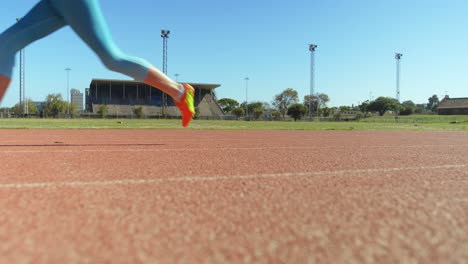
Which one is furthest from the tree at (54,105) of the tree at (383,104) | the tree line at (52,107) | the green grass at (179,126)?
the tree at (383,104)

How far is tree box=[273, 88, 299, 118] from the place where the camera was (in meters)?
90.7

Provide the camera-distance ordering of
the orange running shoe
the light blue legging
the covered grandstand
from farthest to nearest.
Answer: the covered grandstand → the orange running shoe → the light blue legging

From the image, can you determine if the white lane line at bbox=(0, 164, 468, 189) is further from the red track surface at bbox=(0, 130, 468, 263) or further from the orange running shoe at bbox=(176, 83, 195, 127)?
the orange running shoe at bbox=(176, 83, 195, 127)

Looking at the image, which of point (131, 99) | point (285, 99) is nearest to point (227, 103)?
point (285, 99)

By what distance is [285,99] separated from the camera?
9138cm

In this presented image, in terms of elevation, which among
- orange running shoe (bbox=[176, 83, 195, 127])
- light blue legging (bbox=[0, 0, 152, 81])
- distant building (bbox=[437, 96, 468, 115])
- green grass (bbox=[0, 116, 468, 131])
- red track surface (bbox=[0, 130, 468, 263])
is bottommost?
red track surface (bbox=[0, 130, 468, 263])

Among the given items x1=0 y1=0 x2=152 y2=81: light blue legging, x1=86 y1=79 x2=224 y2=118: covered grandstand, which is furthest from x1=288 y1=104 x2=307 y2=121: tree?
x1=0 y1=0 x2=152 y2=81: light blue legging

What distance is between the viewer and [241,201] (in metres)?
1.89

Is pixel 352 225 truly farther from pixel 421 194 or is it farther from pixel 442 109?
pixel 442 109

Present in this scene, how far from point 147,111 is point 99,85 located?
1263 cm

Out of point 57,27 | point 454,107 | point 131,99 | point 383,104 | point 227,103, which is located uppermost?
point 227,103

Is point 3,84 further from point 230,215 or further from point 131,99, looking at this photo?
point 131,99

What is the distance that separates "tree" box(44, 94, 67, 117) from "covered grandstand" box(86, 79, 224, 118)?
18.0ft

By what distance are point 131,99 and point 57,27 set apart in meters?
75.0
